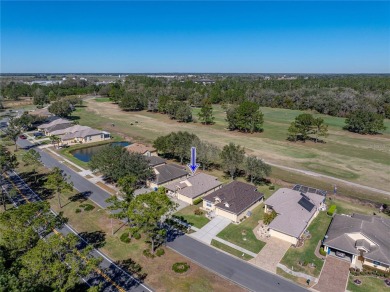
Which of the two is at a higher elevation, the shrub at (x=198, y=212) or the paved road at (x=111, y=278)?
the shrub at (x=198, y=212)

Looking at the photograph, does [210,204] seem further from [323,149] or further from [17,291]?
[323,149]

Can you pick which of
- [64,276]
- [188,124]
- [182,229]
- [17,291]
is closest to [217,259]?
[182,229]

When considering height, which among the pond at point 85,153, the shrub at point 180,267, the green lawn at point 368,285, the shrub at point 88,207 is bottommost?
the pond at point 85,153

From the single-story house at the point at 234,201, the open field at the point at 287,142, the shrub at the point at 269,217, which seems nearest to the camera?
the shrub at the point at 269,217

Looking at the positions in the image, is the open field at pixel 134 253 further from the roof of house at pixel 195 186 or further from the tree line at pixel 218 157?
the tree line at pixel 218 157

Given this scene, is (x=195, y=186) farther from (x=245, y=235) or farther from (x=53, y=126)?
(x=53, y=126)

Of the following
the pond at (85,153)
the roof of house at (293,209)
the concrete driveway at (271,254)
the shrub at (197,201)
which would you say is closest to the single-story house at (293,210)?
the roof of house at (293,209)
